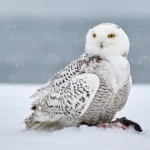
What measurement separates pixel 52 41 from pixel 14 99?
29514 millimetres

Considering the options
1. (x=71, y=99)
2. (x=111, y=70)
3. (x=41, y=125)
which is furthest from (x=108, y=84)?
(x=41, y=125)

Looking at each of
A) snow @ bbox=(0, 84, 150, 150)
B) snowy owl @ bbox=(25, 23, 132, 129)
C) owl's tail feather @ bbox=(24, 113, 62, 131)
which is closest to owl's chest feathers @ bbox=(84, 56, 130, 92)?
snowy owl @ bbox=(25, 23, 132, 129)

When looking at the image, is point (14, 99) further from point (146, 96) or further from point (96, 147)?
point (96, 147)

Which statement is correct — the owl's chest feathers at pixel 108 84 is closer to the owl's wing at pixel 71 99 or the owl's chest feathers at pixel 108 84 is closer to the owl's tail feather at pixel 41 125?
the owl's wing at pixel 71 99

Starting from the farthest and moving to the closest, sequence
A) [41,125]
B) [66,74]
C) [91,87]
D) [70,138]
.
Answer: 1. [41,125]
2. [66,74]
3. [91,87]
4. [70,138]

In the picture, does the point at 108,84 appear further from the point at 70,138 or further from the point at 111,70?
the point at 70,138

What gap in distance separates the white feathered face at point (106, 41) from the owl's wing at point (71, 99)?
23 cm

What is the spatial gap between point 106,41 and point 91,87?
36cm

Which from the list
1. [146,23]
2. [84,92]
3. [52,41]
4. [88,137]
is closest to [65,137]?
[88,137]

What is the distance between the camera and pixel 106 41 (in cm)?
461

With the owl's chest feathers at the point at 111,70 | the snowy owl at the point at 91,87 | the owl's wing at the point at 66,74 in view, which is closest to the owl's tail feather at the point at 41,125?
the snowy owl at the point at 91,87

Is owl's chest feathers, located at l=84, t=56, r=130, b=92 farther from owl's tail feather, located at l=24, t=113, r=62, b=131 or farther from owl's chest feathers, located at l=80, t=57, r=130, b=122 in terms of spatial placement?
owl's tail feather, located at l=24, t=113, r=62, b=131

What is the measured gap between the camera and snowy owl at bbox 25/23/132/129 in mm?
4484

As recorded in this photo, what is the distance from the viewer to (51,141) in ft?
13.0
